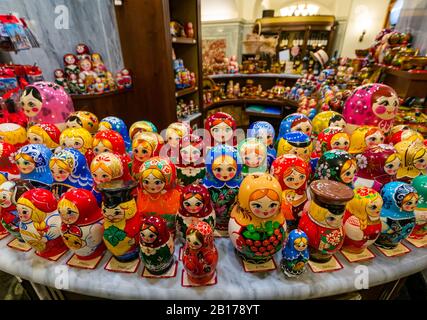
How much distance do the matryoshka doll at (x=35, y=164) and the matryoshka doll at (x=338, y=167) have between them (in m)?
1.38

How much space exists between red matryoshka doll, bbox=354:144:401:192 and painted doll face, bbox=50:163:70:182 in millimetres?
1471

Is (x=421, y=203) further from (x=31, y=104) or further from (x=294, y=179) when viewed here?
(x=31, y=104)

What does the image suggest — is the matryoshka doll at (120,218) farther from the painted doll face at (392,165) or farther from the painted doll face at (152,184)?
the painted doll face at (392,165)

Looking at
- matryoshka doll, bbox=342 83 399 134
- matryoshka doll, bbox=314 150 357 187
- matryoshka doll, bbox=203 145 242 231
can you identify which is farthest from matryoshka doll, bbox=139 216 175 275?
matryoshka doll, bbox=342 83 399 134

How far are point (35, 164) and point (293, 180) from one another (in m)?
1.24

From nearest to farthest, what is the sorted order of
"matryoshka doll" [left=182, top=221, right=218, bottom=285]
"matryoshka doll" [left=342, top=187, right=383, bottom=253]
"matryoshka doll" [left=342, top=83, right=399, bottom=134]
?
"matryoshka doll" [left=182, top=221, right=218, bottom=285] < "matryoshka doll" [left=342, top=187, right=383, bottom=253] < "matryoshka doll" [left=342, top=83, right=399, bottom=134]

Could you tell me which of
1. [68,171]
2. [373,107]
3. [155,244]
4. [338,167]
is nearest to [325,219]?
[338,167]

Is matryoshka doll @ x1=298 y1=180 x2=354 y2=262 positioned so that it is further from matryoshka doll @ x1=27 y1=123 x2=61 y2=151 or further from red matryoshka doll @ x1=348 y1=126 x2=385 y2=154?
matryoshka doll @ x1=27 y1=123 x2=61 y2=151

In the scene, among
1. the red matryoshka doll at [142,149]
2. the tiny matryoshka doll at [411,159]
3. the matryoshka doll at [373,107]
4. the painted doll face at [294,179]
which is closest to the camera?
the painted doll face at [294,179]

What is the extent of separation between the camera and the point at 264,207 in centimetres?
88

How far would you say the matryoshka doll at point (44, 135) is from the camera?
4.47ft

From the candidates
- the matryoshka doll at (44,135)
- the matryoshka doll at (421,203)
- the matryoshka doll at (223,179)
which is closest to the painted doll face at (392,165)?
the matryoshka doll at (421,203)

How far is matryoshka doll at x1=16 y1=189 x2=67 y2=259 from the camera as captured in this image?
3.07 ft
